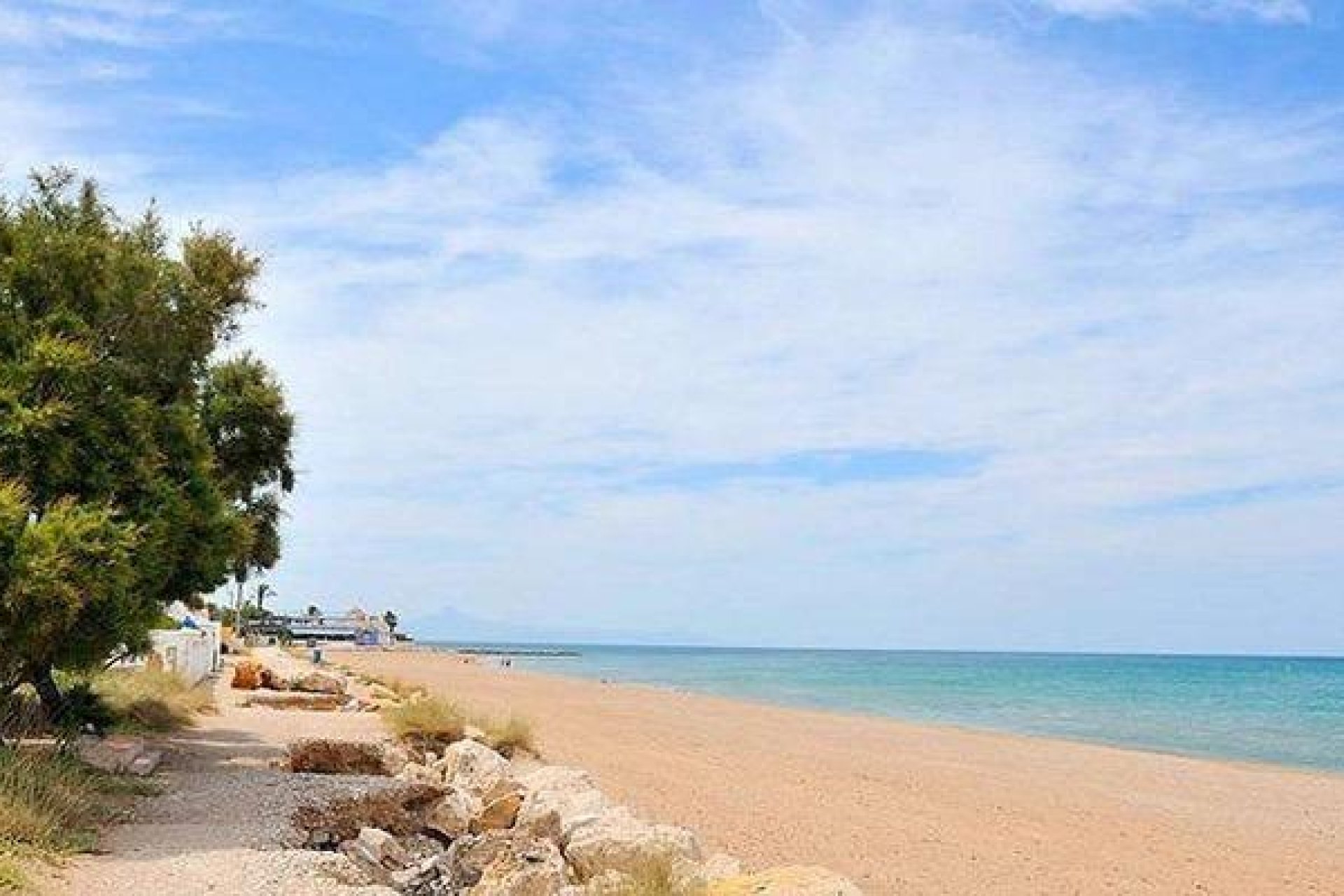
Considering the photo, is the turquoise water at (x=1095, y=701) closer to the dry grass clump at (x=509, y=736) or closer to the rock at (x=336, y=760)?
the dry grass clump at (x=509, y=736)

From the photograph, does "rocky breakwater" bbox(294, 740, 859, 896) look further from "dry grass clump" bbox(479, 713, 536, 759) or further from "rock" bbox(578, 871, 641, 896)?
"dry grass clump" bbox(479, 713, 536, 759)

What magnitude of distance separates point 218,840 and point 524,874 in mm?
3128

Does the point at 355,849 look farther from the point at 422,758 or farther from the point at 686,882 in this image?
the point at 422,758

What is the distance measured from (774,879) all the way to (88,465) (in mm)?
9231

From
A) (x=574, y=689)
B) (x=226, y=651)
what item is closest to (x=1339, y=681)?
(x=574, y=689)

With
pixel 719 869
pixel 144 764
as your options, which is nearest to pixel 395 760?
pixel 144 764

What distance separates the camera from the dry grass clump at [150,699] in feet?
68.2

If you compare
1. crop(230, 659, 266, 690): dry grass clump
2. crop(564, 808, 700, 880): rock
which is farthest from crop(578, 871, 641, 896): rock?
crop(230, 659, 266, 690): dry grass clump

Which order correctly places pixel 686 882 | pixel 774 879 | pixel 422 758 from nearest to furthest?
1. pixel 774 879
2. pixel 686 882
3. pixel 422 758

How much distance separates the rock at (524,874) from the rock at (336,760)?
21.0 ft

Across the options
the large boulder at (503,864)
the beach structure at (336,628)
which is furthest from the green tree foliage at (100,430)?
the beach structure at (336,628)

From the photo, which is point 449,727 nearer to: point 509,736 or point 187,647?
point 509,736

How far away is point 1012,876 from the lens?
14.8 metres

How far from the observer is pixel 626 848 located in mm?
10930
